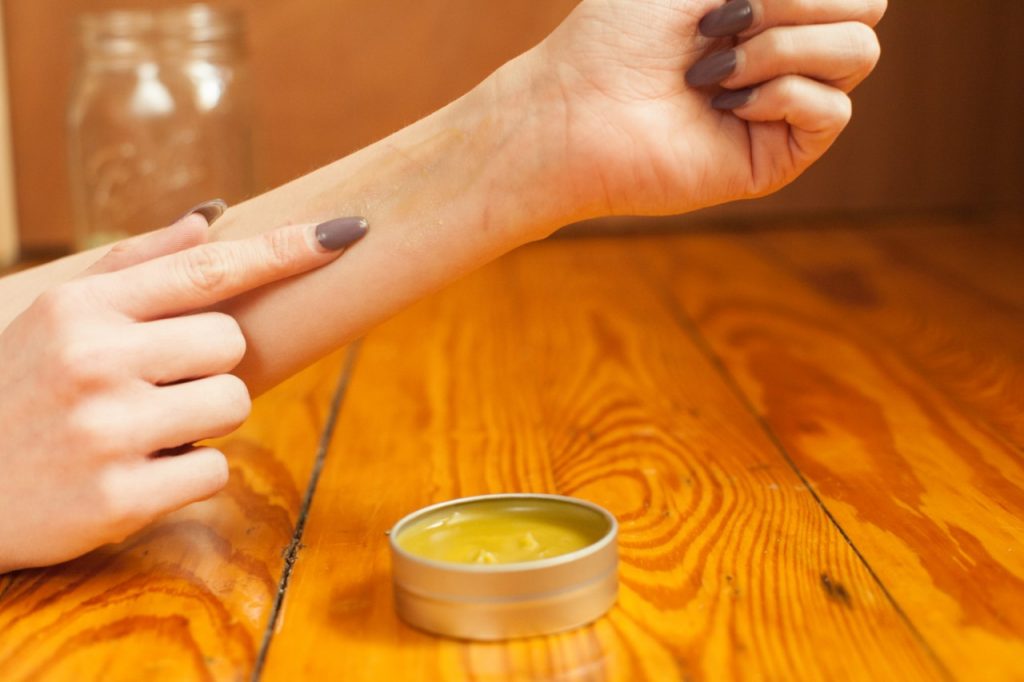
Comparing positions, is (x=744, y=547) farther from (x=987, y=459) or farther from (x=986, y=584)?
(x=987, y=459)

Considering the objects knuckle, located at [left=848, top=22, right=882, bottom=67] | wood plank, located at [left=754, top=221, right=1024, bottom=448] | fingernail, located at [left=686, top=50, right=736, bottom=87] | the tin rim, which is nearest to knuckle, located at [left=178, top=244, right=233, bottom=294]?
the tin rim

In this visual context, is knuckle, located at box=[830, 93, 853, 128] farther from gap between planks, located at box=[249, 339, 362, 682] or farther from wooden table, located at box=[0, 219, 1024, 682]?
gap between planks, located at box=[249, 339, 362, 682]

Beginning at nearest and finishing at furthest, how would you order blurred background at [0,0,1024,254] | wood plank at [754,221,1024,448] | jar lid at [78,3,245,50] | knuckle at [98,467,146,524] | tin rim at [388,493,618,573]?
tin rim at [388,493,618,573] → knuckle at [98,467,146,524] → wood plank at [754,221,1024,448] → jar lid at [78,3,245,50] → blurred background at [0,0,1024,254]

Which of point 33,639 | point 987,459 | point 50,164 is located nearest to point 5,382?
point 33,639

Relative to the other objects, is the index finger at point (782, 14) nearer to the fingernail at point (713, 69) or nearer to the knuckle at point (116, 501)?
the fingernail at point (713, 69)

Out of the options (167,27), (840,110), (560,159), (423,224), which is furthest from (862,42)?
(167,27)
